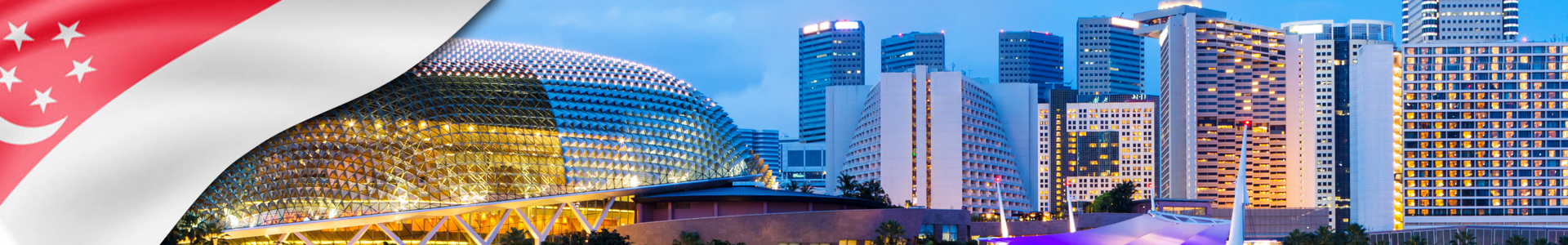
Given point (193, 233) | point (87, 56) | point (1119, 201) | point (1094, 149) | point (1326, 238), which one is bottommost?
point (1326, 238)

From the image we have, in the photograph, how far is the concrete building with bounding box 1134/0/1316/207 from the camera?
17012 centimetres

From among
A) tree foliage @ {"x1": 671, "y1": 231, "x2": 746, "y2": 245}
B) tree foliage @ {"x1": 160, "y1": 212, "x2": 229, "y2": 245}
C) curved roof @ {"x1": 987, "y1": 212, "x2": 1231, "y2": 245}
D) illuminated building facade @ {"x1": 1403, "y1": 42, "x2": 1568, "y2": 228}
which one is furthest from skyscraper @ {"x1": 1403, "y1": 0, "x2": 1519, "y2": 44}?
tree foliage @ {"x1": 160, "y1": 212, "x2": 229, "y2": 245}

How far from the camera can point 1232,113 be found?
6791 inches

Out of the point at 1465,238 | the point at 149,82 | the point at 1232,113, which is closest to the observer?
the point at 149,82

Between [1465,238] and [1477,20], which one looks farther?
[1477,20]

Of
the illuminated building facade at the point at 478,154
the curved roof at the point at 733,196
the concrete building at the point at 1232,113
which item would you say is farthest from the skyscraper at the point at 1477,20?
the illuminated building facade at the point at 478,154

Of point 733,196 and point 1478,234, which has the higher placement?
point 733,196

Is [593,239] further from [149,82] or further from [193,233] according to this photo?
[149,82]

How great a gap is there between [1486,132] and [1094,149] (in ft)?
239

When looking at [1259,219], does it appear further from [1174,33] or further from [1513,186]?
[1174,33]

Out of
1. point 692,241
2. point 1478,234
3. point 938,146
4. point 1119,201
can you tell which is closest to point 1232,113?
point 938,146

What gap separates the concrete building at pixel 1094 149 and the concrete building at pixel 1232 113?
633 inches

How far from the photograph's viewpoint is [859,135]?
479 ft

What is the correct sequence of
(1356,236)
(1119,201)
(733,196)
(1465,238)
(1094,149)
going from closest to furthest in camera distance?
1. (733,196)
2. (1356,236)
3. (1465,238)
4. (1119,201)
5. (1094,149)
